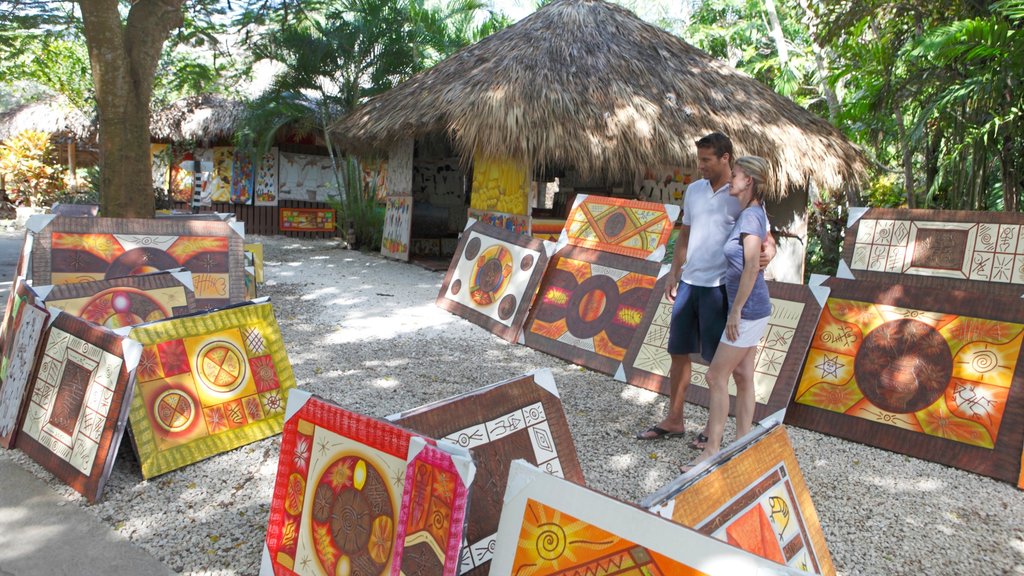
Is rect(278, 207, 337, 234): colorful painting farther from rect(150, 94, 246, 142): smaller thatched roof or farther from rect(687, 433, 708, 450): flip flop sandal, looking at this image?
rect(687, 433, 708, 450): flip flop sandal

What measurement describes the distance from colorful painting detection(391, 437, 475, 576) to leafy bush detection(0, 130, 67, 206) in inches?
600

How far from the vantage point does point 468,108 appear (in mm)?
7441

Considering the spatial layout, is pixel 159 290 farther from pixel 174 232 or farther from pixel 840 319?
pixel 840 319

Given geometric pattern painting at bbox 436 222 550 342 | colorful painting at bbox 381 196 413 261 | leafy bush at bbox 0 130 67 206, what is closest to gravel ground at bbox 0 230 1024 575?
geometric pattern painting at bbox 436 222 550 342

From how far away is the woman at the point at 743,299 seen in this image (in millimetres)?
2805

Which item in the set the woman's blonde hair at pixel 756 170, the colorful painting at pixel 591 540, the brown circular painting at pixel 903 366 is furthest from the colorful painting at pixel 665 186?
the colorful painting at pixel 591 540

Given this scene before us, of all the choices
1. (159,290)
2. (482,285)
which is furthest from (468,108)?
(159,290)

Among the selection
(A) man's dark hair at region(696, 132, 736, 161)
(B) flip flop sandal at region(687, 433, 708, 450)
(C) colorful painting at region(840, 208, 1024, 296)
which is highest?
(A) man's dark hair at region(696, 132, 736, 161)

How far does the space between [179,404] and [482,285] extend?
3.20 meters

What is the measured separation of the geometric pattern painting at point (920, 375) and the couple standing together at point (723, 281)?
925 mm

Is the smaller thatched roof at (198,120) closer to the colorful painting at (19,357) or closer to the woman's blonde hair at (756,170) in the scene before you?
the colorful painting at (19,357)

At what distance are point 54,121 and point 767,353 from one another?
1534cm

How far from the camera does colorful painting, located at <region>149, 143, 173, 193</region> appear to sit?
13.9 metres

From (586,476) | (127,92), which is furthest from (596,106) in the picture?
(586,476)
